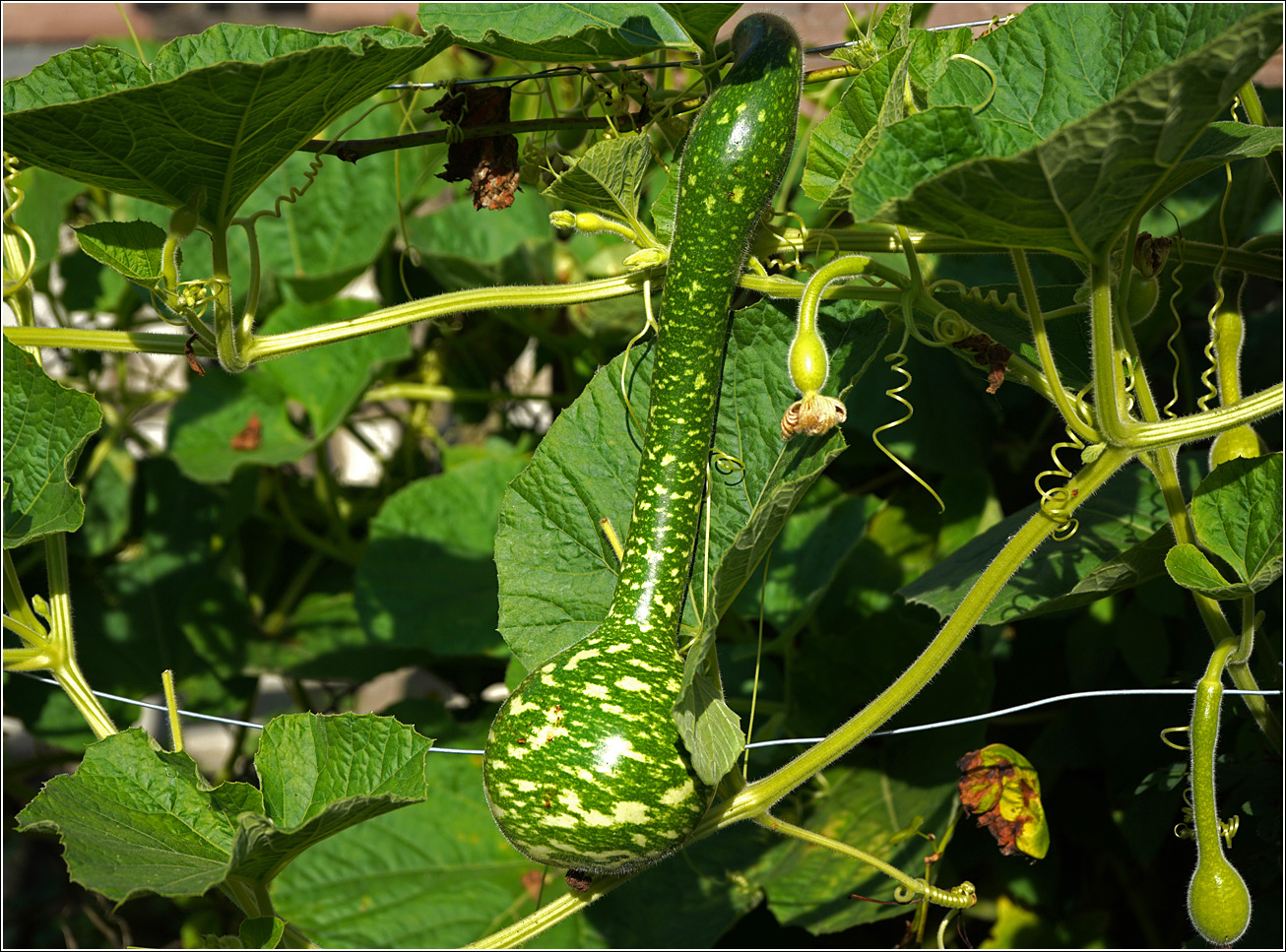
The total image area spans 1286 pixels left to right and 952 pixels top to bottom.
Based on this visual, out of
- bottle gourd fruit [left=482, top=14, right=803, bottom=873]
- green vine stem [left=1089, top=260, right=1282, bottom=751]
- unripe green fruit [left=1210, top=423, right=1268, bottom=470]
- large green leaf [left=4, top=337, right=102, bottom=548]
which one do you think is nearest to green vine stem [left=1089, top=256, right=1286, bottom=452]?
green vine stem [left=1089, top=260, right=1282, bottom=751]

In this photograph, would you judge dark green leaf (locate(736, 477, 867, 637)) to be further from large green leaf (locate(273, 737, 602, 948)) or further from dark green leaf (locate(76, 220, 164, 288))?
dark green leaf (locate(76, 220, 164, 288))

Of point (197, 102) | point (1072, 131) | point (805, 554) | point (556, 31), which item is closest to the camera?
point (1072, 131)

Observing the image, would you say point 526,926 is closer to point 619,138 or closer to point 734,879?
point 734,879

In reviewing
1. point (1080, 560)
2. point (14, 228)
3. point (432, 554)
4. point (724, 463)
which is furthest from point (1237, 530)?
point (14, 228)

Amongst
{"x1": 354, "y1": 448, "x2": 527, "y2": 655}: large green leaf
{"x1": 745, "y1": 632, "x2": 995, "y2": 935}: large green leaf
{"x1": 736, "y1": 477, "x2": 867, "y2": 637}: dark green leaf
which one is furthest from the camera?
{"x1": 354, "y1": 448, "x2": 527, "y2": 655}: large green leaf

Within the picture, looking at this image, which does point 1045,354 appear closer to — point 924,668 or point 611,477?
point 924,668

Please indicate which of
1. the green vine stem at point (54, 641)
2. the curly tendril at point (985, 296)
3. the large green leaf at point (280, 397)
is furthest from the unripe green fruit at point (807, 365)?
the large green leaf at point (280, 397)
